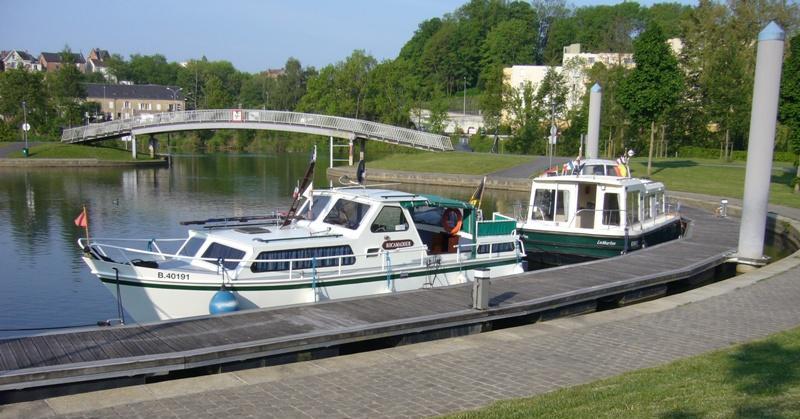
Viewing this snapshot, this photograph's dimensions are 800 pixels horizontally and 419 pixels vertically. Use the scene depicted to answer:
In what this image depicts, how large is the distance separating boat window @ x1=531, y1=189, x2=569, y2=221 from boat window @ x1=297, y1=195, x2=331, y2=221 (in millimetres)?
10250

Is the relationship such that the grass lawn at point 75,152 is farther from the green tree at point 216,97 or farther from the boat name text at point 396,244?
the boat name text at point 396,244

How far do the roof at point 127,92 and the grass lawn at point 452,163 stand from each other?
76.3 meters

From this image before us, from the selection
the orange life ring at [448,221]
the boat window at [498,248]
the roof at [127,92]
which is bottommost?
the boat window at [498,248]

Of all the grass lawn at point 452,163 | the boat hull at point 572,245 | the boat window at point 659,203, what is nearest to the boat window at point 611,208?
the boat hull at point 572,245

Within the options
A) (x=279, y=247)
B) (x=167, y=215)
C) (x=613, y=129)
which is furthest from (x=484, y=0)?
→ (x=279, y=247)

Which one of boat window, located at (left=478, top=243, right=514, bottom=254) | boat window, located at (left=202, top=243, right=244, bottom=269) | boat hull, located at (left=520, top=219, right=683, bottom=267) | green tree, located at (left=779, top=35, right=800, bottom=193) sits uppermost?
green tree, located at (left=779, top=35, right=800, bottom=193)

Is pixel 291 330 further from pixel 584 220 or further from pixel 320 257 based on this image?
pixel 584 220

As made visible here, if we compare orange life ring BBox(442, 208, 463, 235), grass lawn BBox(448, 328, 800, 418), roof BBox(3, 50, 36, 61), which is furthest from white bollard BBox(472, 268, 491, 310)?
roof BBox(3, 50, 36, 61)

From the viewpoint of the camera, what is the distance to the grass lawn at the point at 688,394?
8.20 meters

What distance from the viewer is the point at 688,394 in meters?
9.00

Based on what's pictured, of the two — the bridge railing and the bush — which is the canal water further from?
the bush

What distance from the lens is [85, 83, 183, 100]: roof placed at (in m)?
133

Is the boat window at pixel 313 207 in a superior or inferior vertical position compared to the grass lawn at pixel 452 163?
superior

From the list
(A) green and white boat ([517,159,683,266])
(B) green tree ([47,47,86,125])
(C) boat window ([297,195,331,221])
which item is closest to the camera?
(C) boat window ([297,195,331,221])
